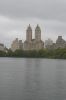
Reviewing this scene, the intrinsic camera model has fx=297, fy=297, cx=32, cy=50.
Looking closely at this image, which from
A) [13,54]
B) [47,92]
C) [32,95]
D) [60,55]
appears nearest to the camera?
[32,95]

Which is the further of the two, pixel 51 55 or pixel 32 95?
pixel 51 55

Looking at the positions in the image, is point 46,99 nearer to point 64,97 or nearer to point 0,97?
point 64,97

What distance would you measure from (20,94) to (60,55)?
116 metres

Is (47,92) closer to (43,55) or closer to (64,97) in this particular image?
(64,97)

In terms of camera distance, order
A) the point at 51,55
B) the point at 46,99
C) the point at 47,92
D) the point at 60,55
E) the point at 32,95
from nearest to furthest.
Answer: the point at 46,99 < the point at 32,95 < the point at 47,92 < the point at 60,55 < the point at 51,55

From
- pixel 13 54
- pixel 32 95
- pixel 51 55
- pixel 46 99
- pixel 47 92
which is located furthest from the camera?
pixel 13 54

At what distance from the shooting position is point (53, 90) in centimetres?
3119

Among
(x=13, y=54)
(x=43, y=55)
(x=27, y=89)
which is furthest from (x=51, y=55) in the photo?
(x=27, y=89)

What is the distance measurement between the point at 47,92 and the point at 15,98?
14.8 feet

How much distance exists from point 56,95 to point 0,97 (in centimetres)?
543

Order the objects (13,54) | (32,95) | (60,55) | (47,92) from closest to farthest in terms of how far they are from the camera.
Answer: (32,95) → (47,92) → (60,55) → (13,54)

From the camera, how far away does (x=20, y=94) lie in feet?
94.2

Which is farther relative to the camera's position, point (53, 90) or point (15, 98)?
point (53, 90)

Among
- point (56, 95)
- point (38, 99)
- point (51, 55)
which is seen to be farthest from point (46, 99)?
point (51, 55)
